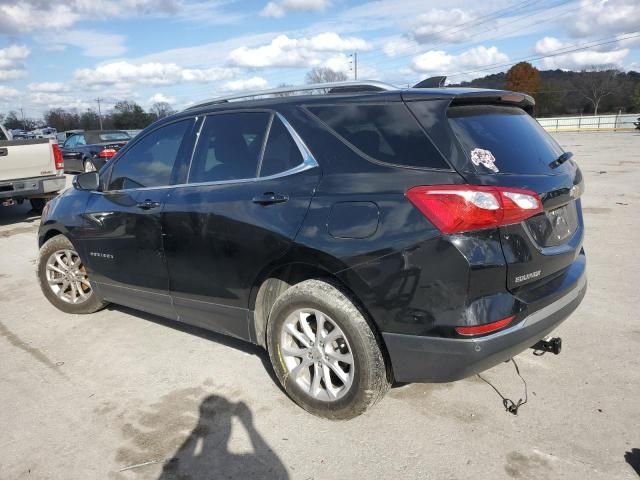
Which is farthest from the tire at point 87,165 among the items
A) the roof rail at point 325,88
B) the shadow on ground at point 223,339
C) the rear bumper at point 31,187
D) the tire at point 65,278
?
the roof rail at point 325,88

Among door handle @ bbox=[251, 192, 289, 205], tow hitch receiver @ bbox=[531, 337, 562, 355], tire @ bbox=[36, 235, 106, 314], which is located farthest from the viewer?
tire @ bbox=[36, 235, 106, 314]

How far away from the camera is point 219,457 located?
9.00ft

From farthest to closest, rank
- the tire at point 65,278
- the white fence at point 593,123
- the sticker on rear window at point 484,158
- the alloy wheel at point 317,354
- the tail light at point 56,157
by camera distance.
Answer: the white fence at point 593,123 → the tail light at point 56,157 → the tire at point 65,278 → the alloy wheel at point 317,354 → the sticker on rear window at point 484,158

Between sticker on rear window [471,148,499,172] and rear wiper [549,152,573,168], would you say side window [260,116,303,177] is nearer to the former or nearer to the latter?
sticker on rear window [471,148,499,172]

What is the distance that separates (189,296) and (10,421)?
4.33ft

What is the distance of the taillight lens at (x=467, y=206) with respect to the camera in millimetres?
2432

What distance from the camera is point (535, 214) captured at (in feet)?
8.57

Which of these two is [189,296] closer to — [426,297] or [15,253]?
[426,297]

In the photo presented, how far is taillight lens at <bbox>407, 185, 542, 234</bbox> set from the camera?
2432 millimetres

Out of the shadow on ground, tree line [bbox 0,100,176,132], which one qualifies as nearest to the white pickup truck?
the shadow on ground

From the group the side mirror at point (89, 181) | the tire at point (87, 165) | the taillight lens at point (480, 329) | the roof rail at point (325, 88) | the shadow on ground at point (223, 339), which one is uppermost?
the roof rail at point (325, 88)

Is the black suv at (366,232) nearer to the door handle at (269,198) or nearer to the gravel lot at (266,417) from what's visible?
the door handle at (269,198)

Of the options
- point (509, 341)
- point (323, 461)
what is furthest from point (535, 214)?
point (323, 461)

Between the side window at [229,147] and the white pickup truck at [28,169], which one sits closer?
the side window at [229,147]
